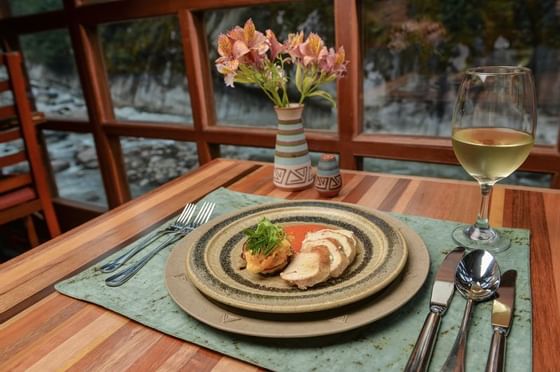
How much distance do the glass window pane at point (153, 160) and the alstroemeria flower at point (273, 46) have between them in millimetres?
1166

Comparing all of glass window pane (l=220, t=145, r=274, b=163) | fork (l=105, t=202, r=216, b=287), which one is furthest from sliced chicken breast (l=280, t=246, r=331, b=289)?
glass window pane (l=220, t=145, r=274, b=163)

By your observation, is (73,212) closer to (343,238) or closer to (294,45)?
(294,45)

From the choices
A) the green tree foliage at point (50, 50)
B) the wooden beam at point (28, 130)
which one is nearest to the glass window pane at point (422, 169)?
the wooden beam at point (28, 130)

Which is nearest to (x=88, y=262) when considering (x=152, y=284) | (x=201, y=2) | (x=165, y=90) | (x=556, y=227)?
(x=152, y=284)

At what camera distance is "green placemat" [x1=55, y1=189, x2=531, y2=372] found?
48cm

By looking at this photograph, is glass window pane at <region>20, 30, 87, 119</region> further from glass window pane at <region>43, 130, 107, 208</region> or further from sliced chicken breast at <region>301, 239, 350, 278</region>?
sliced chicken breast at <region>301, 239, 350, 278</region>

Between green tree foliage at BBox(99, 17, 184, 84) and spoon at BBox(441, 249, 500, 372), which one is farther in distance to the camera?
green tree foliage at BBox(99, 17, 184, 84)

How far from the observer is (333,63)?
0.99 m

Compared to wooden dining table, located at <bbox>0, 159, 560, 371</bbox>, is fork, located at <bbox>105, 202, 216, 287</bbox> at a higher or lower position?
higher

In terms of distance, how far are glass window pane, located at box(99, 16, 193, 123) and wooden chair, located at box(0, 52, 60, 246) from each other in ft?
1.59

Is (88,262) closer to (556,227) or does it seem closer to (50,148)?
(556,227)

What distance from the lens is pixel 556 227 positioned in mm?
777

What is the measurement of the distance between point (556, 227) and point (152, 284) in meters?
0.71

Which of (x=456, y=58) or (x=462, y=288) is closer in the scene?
(x=462, y=288)
